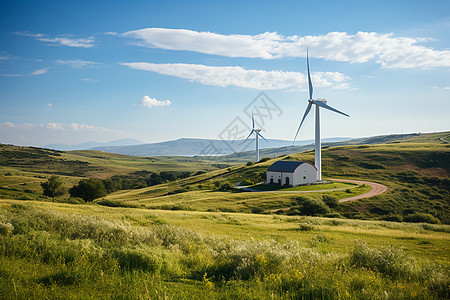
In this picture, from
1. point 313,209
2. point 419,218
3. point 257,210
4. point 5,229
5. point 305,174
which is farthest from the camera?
point 305,174

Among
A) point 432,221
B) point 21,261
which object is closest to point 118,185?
point 432,221

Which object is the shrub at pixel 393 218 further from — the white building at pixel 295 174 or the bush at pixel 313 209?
the white building at pixel 295 174

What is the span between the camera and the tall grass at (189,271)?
7500 millimetres

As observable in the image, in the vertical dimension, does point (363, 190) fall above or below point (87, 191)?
below

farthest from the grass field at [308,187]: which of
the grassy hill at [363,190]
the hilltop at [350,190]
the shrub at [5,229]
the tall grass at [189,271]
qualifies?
the shrub at [5,229]

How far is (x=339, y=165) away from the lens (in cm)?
10150

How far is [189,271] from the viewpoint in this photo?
32.0 ft

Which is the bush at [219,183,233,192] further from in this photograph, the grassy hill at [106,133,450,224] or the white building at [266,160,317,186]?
the white building at [266,160,317,186]

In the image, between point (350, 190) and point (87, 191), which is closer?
point (87, 191)

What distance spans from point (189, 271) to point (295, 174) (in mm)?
69535

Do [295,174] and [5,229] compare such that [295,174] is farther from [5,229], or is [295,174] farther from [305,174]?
[5,229]

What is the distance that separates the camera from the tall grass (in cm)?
750

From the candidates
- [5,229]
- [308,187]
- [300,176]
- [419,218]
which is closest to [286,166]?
[300,176]

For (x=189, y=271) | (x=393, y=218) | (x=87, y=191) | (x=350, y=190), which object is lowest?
(x=393, y=218)
